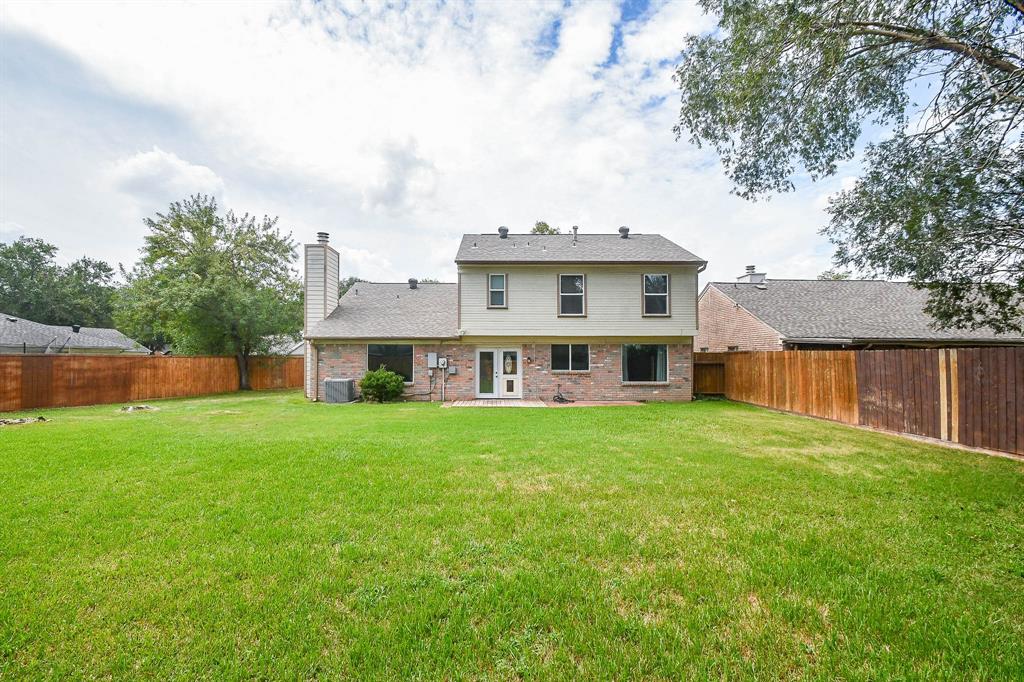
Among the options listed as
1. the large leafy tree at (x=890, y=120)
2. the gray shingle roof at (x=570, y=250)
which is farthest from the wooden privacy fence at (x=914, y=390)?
the gray shingle roof at (x=570, y=250)

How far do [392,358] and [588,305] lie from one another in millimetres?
7266

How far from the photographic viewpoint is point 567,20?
9.62 m

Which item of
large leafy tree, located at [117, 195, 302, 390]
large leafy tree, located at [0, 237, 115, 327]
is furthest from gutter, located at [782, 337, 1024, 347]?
large leafy tree, located at [0, 237, 115, 327]

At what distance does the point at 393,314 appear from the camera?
16359 mm

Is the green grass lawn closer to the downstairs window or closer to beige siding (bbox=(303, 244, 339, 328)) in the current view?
the downstairs window

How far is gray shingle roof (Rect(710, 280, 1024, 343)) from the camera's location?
14.9 m

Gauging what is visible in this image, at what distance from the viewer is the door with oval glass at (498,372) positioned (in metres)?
14.9

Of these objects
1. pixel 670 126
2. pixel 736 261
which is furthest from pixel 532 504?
pixel 736 261

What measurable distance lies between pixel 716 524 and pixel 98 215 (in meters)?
20.5

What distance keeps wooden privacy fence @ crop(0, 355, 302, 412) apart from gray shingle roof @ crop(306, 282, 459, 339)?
275 inches

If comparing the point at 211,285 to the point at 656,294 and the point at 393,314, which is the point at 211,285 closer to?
the point at 393,314

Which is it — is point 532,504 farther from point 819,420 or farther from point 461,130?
point 461,130

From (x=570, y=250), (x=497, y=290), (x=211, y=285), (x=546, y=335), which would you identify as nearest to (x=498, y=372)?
(x=546, y=335)

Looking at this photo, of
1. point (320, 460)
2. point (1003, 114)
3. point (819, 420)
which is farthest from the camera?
point (819, 420)
